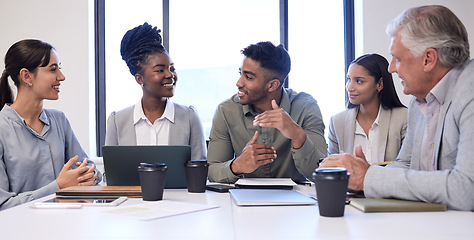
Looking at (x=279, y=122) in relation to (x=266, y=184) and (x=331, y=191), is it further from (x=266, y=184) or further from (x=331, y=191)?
(x=331, y=191)

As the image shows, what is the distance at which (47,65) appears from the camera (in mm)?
2373

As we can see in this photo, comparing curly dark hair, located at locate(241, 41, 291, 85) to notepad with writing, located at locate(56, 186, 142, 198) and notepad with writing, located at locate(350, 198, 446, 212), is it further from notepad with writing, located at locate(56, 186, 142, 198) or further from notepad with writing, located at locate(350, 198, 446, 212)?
notepad with writing, located at locate(350, 198, 446, 212)

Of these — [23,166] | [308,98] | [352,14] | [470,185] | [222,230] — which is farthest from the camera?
[352,14]

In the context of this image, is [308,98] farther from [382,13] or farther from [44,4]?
[44,4]

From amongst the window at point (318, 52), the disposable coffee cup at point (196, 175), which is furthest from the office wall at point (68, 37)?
the disposable coffee cup at point (196, 175)

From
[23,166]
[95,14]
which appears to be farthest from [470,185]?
[95,14]

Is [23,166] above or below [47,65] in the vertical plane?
below

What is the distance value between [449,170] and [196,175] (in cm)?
82

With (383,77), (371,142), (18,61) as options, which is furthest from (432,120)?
(18,61)

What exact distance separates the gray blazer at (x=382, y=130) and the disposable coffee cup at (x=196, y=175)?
1.34 meters

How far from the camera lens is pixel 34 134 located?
2.12m

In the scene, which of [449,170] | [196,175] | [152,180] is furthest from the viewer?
[196,175]

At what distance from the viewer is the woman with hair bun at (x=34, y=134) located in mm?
1924

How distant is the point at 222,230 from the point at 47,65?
1800 millimetres
